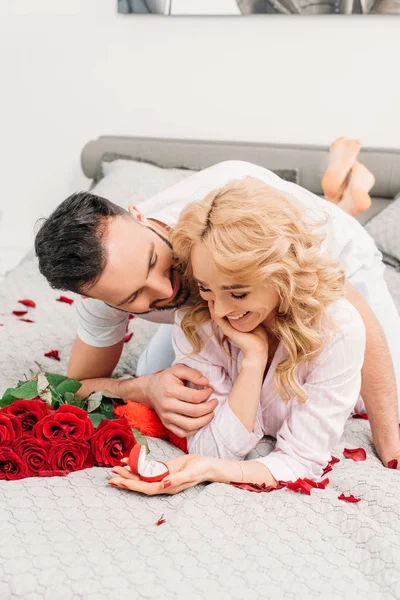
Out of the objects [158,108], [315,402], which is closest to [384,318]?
[315,402]

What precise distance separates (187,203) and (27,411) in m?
0.67

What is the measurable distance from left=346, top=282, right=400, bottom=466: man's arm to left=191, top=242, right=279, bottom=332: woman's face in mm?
345

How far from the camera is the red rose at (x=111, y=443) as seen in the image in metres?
1.51

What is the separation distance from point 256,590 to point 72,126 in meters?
3.19

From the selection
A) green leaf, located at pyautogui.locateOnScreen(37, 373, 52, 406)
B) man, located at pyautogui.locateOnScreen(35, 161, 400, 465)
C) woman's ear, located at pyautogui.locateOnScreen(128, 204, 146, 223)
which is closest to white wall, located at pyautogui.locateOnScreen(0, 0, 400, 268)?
man, located at pyautogui.locateOnScreen(35, 161, 400, 465)

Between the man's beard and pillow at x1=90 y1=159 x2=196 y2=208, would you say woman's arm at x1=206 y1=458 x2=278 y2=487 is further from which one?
pillow at x1=90 y1=159 x2=196 y2=208

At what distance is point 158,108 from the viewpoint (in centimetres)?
363

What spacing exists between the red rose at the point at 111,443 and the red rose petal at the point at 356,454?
53 centimetres

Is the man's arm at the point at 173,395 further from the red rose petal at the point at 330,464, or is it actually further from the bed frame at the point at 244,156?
the bed frame at the point at 244,156

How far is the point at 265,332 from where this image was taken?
1.58 m

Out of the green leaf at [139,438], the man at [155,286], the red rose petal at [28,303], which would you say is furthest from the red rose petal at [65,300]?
the green leaf at [139,438]

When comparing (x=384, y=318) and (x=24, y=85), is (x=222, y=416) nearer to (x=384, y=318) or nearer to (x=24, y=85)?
(x=384, y=318)

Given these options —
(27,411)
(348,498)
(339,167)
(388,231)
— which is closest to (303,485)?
(348,498)

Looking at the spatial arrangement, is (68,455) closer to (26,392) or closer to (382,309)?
(26,392)
